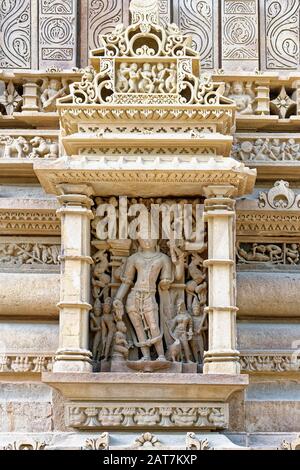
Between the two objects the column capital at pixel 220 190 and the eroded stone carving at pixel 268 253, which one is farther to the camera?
the eroded stone carving at pixel 268 253

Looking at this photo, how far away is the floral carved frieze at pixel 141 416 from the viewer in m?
9.03

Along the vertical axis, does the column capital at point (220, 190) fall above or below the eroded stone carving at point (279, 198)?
below

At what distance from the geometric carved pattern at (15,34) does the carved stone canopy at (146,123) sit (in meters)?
1.40

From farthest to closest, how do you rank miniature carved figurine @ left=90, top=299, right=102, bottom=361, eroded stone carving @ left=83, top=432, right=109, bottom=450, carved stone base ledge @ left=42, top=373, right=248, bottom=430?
miniature carved figurine @ left=90, top=299, right=102, bottom=361 → carved stone base ledge @ left=42, top=373, right=248, bottom=430 → eroded stone carving @ left=83, top=432, right=109, bottom=450

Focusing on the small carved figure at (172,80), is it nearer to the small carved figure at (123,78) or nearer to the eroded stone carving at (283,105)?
the small carved figure at (123,78)

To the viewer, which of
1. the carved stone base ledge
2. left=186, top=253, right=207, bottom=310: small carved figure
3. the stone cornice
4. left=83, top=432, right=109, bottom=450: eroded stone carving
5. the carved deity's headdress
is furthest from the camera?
the stone cornice

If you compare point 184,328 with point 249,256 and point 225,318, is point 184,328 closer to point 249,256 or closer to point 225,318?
point 225,318

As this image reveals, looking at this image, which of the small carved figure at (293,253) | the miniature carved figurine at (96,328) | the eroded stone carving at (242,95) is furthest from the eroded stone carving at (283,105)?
the miniature carved figurine at (96,328)

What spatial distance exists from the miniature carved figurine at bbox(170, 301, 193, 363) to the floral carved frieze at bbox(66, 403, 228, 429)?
23.3 inches

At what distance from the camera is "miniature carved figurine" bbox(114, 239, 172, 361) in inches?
371

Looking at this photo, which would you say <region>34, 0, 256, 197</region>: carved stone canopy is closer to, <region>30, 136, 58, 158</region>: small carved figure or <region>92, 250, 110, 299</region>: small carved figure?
<region>30, 136, 58, 158</region>: small carved figure

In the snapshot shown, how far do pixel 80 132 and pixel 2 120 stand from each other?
141 centimetres

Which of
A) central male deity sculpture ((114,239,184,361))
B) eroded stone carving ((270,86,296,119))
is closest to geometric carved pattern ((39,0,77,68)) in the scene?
eroded stone carving ((270,86,296,119))

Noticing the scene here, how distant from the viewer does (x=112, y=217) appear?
966 centimetres
